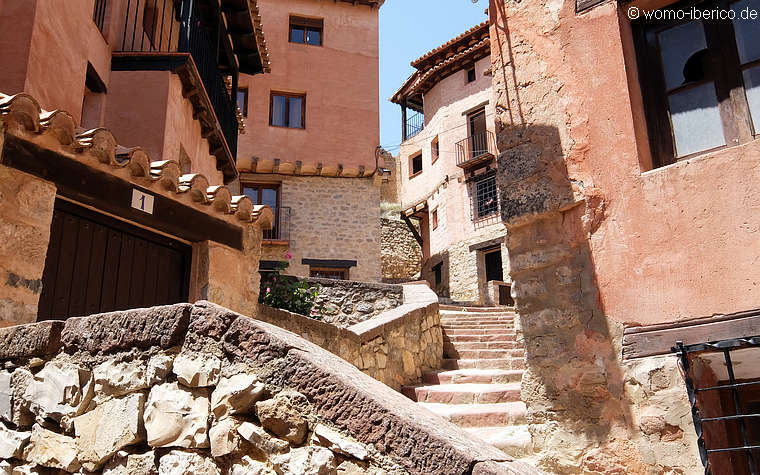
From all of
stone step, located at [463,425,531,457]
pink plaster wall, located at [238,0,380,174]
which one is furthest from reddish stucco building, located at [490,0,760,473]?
pink plaster wall, located at [238,0,380,174]

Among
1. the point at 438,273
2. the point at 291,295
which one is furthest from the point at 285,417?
the point at 438,273

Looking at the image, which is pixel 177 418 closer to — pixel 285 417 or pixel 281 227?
pixel 285 417

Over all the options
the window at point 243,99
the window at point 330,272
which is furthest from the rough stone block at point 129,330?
the window at point 243,99

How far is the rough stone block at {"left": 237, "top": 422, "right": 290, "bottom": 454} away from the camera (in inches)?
67.0

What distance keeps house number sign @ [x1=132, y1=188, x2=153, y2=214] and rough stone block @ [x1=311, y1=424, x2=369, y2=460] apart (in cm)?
365

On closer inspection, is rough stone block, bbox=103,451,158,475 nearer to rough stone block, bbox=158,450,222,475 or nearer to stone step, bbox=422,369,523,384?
rough stone block, bbox=158,450,222,475

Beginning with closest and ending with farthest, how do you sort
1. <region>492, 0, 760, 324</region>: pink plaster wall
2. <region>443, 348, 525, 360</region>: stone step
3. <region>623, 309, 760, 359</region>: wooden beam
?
<region>623, 309, 760, 359</region>: wooden beam
<region>492, 0, 760, 324</region>: pink plaster wall
<region>443, 348, 525, 360</region>: stone step

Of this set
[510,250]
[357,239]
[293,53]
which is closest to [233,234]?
[510,250]

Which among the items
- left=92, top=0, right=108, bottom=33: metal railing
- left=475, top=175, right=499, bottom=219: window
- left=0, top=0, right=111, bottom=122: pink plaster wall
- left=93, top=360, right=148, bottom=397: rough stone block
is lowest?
left=93, top=360, right=148, bottom=397: rough stone block

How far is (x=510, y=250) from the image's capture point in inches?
162

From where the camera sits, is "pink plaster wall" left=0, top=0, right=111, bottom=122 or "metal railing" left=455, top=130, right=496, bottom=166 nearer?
"pink plaster wall" left=0, top=0, right=111, bottom=122

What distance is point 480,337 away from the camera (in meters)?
7.85

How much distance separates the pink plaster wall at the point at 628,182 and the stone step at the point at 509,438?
1299 millimetres

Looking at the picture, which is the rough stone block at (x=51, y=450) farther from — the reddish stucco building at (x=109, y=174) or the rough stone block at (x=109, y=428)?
the reddish stucco building at (x=109, y=174)
